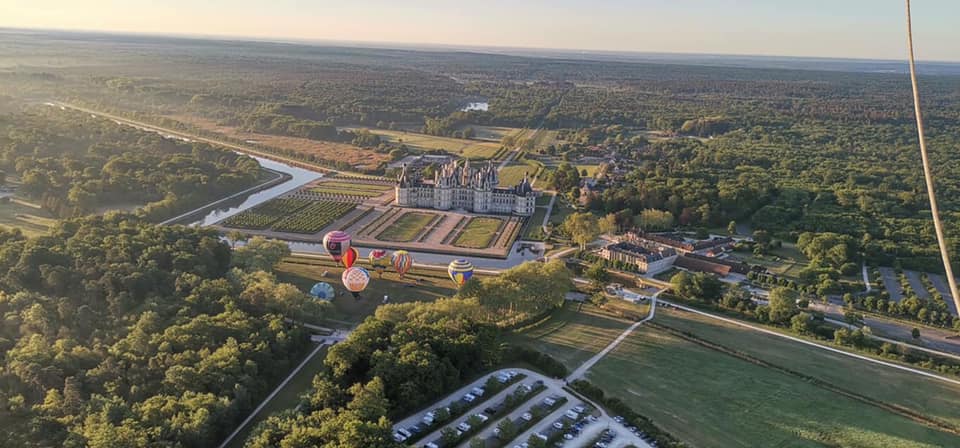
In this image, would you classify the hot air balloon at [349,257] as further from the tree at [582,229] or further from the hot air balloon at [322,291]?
the tree at [582,229]

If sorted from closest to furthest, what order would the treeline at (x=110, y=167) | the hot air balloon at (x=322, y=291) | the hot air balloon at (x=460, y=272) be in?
the hot air balloon at (x=322, y=291), the hot air balloon at (x=460, y=272), the treeline at (x=110, y=167)

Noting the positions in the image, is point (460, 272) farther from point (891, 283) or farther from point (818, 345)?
point (891, 283)

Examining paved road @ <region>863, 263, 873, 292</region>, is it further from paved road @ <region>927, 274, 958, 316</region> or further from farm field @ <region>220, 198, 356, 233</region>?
farm field @ <region>220, 198, 356, 233</region>

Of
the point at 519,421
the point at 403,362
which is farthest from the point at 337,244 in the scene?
the point at 519,421

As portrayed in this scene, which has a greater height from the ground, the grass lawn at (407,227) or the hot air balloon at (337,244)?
the hot air balloon at (337,244)

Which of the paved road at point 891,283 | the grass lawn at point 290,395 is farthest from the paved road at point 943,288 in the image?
the grass lawn at point 290,395

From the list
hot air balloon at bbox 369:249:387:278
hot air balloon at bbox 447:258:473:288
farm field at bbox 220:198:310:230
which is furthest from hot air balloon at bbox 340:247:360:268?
farm field at bbox 220:198:310:230

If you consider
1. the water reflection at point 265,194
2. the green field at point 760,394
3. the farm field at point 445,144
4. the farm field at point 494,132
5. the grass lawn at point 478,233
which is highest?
the farm field at point 494,132
